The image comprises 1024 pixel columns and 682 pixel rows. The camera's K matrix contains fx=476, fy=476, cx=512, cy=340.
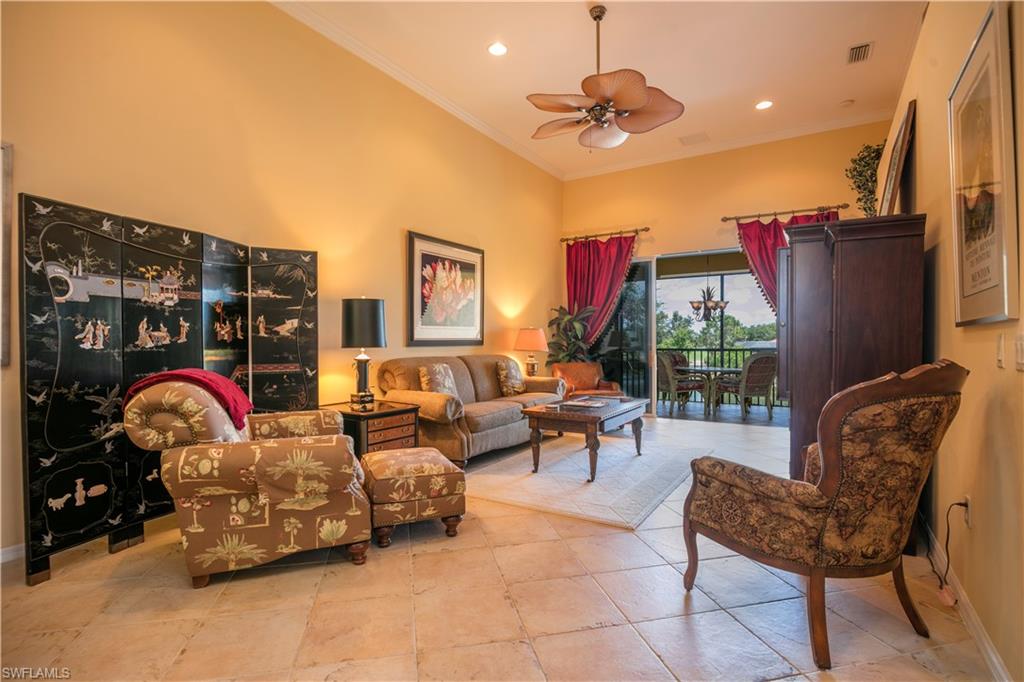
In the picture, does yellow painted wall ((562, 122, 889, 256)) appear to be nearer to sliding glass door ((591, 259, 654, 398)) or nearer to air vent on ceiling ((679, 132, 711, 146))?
air vent on ceiling ((679, 132, 711, 146))

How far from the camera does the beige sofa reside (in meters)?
3.97

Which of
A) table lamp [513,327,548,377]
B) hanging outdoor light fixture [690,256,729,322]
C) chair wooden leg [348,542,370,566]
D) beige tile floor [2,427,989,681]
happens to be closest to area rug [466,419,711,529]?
beige tile floor [2,427,989,681]

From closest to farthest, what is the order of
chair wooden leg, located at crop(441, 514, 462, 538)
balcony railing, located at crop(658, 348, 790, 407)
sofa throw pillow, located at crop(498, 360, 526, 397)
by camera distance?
chair wooden leg, located at crop(441, 514, 462, 538) → sofa throw pillow, located at crop(498, 360, 526, 397) → balcony railing, located at crop(658, 348, 790, 407)

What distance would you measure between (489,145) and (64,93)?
13.5 feet

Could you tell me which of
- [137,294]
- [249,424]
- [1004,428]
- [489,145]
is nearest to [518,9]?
[489,145]

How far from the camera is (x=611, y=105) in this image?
3.32 m

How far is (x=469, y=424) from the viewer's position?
4148mm

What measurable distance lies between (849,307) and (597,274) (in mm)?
4516

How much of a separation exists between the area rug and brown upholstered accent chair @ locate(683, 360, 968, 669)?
119cm

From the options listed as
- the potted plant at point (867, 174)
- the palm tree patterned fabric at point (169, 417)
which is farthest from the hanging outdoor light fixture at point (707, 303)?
the palm tree patterned fabric at point (169, 417)

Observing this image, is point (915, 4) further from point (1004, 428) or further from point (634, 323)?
point (634, 323)

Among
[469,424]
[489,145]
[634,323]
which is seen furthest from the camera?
[634,323]

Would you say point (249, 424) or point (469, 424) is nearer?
point (249, 424)

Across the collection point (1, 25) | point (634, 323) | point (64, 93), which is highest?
point (1, 25)
